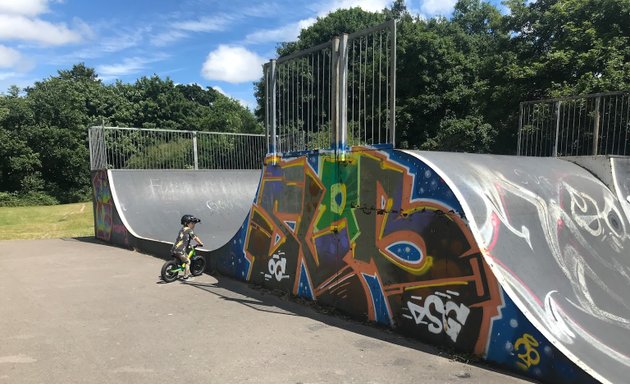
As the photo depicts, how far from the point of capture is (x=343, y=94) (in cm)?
610

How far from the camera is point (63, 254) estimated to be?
38.7 ft

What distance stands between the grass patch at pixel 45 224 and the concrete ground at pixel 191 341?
365 inches

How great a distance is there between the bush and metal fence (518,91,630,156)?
33.6 meters

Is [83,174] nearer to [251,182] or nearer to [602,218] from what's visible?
[251,182]

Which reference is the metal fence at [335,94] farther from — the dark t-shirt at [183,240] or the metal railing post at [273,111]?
the dark t-shirt at [183,240]

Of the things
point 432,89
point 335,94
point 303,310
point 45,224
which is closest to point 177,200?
point 303,310

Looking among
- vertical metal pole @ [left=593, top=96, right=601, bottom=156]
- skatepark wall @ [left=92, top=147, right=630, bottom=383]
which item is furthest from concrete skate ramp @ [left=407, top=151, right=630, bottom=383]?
vertical metal pole @ [left=593, top=96, right=601, bottom=156]

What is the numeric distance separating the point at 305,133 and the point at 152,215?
27.7ft

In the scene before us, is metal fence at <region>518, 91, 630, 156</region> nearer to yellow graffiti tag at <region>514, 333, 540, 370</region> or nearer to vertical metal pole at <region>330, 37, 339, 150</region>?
vertical metal pole at <region>330, 37, 339, 150</region>

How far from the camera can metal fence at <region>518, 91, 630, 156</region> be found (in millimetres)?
7613

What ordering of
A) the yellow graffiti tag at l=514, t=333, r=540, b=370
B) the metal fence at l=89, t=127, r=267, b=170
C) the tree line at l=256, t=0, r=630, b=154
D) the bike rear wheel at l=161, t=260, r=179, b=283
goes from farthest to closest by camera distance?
the tree line at l=256, t=0, r=630, b=154 < the metal fence at l=89, t=127, r=267, b=170 < the bike rear wheel at l=161, t=260, r=179, b=283 < the yellow graffiti tag at l=514, t=333, r=540, b=370

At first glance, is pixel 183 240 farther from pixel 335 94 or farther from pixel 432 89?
pixel 432 89

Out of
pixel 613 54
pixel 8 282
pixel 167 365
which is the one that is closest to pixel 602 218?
pixel 167 365

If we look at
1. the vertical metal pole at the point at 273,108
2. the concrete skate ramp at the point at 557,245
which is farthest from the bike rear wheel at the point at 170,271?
the concrete skate ramp at the point at 557,245
